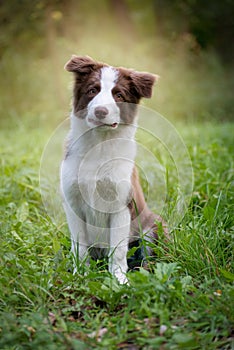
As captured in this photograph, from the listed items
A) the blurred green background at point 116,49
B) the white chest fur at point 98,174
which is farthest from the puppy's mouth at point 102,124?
the blurred green background at point 116,49

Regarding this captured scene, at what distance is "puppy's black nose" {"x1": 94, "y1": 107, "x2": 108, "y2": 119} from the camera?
A: 123 inches

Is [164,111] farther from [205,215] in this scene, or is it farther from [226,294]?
[226,294]

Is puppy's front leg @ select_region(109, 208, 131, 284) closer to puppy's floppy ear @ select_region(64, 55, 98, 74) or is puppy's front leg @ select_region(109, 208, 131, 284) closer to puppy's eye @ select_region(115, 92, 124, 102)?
puppy's eye @ select_region(115, 92, 124, 102)

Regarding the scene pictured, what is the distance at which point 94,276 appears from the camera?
3.00m

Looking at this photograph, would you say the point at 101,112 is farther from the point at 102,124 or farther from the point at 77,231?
the point at 77,231

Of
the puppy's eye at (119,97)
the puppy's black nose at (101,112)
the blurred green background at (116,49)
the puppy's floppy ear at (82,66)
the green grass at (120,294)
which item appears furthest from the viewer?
the blurred green background at (116,49)

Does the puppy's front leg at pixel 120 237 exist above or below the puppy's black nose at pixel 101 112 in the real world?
below

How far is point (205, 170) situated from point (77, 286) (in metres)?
2.56

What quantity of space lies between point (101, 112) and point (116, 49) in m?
8.99

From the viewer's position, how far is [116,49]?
11719 millimetres

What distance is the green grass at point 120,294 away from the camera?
8.04 feet

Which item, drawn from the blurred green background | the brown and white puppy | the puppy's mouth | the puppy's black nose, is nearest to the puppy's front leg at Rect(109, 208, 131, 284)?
the brown and white puppy

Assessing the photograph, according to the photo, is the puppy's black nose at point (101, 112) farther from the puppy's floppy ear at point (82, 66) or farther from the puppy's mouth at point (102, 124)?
the puppy's floppy ear at point (82, 66)

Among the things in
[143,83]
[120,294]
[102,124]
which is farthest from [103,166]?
[120,294]
